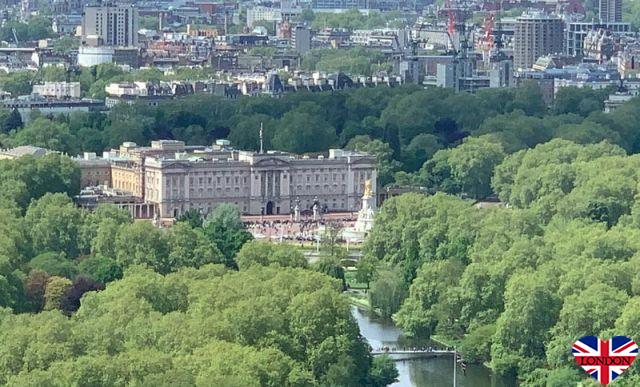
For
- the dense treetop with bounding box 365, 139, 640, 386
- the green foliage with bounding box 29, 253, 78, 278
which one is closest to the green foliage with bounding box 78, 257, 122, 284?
the green foliage with bounding box 29, 253, 78, 278

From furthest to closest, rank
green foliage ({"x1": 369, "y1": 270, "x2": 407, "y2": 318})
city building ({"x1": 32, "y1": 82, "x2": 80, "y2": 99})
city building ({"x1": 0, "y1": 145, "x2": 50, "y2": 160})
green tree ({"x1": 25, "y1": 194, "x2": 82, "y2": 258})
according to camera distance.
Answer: city building ({"x1": 32, "y1": 82, "x2": 80, "y2": 99}) < city building ({"x1": 0, "y1": 145, "x2": 50, "y2": 160}) < green tree ({"x1": 25, "y1": 194, "x2": 82, "y2": 258}) < green foliage ({"x1": 369, "y1": 270, "x2": 407, "y2": 318})

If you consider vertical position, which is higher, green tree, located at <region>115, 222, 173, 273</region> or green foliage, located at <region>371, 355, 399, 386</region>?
green tree, located at <region>115, 222, 173, 273</region>

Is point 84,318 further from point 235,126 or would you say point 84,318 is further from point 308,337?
point 235,126

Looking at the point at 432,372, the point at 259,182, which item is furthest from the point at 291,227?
the point at 432,372

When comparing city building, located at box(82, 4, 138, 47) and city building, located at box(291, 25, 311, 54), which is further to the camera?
city building, located at box(82, 4, 138, 47)

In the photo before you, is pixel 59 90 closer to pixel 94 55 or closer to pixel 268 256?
pixel 94 55

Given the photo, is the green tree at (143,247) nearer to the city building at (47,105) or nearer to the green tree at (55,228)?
the green tree at (55,228)

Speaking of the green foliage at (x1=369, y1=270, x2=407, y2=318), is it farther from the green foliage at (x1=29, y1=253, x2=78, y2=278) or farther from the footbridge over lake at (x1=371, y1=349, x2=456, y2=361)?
the green foliage at (x1=29, y1=253, x2=78, y2=278)
